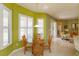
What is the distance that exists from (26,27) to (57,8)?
27.1 inches

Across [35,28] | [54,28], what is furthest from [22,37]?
[54,28]

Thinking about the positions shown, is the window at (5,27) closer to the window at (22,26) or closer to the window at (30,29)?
the window at (22,26)

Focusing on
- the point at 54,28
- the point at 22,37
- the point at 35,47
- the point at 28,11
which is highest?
the point at 28,11

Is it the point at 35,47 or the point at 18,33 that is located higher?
the point at 18,33

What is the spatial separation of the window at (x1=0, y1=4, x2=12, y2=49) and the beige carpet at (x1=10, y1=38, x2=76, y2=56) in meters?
0.25

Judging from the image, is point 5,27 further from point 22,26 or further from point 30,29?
point 30,29

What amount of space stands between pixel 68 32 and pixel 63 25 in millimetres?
170

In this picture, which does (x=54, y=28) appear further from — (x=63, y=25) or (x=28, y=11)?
(x=28, y=11)

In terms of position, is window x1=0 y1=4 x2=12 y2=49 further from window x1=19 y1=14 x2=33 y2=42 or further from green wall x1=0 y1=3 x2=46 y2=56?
window x1=19 y1=14 x2=33 y2=42

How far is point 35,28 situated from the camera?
8.13ft

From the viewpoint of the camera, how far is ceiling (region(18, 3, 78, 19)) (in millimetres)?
2418

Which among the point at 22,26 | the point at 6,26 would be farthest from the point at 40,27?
the point at 6,26

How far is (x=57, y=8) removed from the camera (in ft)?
8.19

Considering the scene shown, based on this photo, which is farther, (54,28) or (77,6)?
(54,28)
